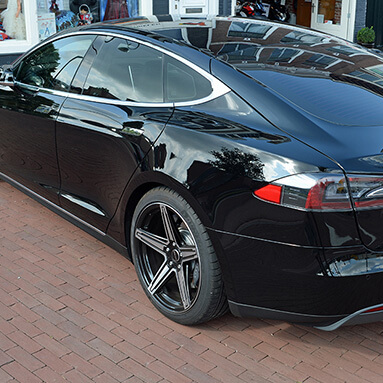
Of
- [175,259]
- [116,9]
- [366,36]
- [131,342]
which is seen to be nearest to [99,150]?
[175,259]

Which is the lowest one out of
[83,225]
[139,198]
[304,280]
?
[83,225]

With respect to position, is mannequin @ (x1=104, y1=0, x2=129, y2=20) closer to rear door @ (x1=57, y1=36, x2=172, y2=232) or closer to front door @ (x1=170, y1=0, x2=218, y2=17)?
front door @ (x1=170, y1=0, x2=218, y2=17)

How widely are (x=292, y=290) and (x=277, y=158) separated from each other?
639 millimetres

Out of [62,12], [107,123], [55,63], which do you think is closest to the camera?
[107,123]

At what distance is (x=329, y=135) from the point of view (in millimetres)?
3098

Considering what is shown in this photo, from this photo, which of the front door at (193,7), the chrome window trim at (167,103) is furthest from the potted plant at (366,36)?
the chrome window trim at (167,103)

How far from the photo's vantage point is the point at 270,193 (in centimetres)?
302

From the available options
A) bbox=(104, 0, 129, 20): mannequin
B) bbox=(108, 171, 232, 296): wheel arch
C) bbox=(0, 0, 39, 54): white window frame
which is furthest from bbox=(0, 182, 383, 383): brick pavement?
bbox=(104, 0, 129, 20): mannequin

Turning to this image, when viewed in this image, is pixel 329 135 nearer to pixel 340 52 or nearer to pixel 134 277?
pixel 340 52

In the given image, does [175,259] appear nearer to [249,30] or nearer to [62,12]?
[249,30]

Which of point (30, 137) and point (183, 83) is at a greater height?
point (183, 83)

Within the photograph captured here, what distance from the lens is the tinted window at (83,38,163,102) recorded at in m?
3.89

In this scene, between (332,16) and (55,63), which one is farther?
(332,16)

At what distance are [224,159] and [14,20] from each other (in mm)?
8535
